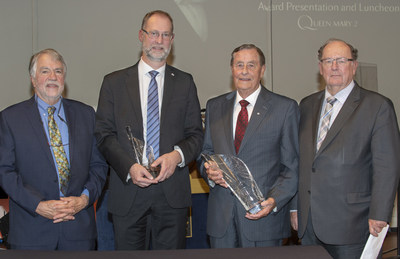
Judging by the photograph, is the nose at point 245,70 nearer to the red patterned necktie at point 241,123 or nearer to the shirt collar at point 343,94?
the red patterned necktie at point 241,123

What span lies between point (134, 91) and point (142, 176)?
0.61 meters

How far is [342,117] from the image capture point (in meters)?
2.83

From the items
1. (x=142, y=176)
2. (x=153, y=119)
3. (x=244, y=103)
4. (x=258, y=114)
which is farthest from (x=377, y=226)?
(x=153, y=119)

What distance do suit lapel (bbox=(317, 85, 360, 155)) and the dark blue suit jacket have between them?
1.49 m

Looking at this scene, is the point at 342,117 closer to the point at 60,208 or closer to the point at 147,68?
the point at 147,68

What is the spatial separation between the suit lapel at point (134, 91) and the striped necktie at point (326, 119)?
115 centimetres

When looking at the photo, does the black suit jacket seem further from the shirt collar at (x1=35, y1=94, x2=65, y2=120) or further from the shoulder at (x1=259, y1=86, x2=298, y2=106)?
the shoulder at (x1=259, y1=86, x2=298, y2=106)

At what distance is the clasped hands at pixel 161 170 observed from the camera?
278 cm

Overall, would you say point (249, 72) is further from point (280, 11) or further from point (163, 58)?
point (280, 11)

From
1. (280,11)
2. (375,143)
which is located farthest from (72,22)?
(375,143)

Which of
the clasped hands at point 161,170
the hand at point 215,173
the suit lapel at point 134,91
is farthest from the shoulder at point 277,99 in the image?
the suit lapel at point 134,91

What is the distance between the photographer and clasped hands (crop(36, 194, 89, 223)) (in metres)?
2.63

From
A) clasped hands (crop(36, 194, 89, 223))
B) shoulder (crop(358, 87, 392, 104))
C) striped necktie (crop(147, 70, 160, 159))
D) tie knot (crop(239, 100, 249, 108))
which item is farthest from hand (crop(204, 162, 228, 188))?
shoulder (crop(358, 87, 392, 104))

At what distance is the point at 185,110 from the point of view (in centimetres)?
313
